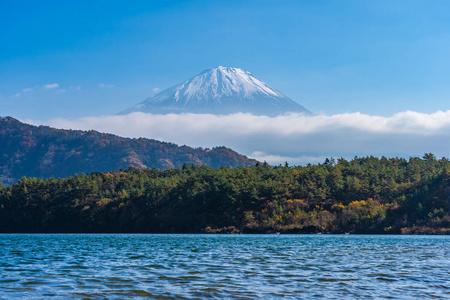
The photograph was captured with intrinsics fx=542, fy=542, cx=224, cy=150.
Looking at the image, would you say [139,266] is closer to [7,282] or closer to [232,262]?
[232,262]

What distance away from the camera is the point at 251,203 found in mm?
103875

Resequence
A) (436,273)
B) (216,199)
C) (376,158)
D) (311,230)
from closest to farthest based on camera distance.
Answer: (436,273)
(311,230)
(216,199)
(376,158)

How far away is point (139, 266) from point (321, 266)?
9.36m

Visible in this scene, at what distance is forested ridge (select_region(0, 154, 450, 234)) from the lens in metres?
96.8

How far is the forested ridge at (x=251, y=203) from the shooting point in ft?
318

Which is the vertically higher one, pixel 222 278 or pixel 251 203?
pixel 251 203

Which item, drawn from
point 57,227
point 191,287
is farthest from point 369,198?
point 191,287

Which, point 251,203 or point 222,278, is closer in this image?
point 222,278

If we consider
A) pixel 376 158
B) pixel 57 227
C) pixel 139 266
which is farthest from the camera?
pixel 376 158

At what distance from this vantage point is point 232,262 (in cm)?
3011

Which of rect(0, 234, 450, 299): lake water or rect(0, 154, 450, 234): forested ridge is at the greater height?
rect(0, 154, 450, 234): forested ridge

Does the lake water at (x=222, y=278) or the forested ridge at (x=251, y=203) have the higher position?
the forested ridge at (x=251, y=203)

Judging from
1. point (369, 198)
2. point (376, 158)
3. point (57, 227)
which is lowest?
point (57, 227)

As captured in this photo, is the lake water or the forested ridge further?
the forested ridge
